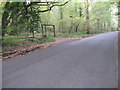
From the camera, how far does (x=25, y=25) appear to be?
10656mm

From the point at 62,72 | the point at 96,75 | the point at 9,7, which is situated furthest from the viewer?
the point at 9,7

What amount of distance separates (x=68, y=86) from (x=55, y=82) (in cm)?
43

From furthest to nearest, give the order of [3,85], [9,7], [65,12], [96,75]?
[65,12], [9,7], [96,75], [3,85]

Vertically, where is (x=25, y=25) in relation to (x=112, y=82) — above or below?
above

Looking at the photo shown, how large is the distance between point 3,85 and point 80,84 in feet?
7.41

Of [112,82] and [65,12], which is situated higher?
[65,12]

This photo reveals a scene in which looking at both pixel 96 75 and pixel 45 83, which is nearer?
pixel 45 83

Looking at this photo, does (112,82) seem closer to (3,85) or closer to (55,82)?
(55,82)

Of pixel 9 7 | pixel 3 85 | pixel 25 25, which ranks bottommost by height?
pixel 3 85

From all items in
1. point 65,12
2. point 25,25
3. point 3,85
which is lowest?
point 3,85

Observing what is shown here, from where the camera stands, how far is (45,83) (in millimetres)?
2779

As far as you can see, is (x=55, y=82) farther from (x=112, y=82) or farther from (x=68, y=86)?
(x=112, y=82)

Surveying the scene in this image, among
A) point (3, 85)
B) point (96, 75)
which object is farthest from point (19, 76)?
point (96, 75)

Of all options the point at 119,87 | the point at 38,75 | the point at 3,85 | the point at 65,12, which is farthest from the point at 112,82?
the point at 65,12
